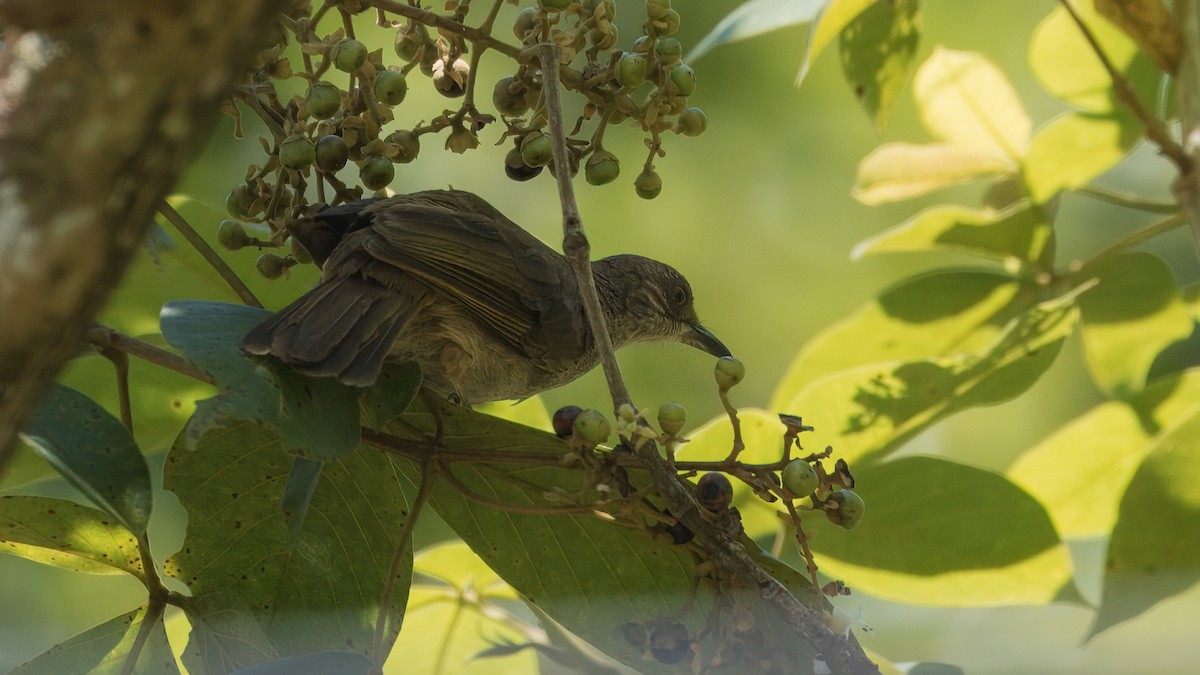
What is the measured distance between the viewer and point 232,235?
184 centimetres

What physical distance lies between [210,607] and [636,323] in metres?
1.45

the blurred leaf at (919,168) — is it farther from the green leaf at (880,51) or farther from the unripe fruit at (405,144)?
the unripe fruit at (405,144)

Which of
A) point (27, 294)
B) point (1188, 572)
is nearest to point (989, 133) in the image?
point (1188, 572)

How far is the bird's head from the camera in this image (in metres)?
2.86

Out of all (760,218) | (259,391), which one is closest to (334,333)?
(259,391)

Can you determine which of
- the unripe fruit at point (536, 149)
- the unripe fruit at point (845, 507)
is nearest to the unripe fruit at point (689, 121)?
the unripe fruit at point (536, 149)

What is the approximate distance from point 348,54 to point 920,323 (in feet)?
4.51

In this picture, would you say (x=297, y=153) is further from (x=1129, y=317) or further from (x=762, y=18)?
(x=1129, y=317)

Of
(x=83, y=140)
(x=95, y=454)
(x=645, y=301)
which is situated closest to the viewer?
(x=83, y=140)

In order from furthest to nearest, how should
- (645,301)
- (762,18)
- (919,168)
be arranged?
(645,301)
(919,168)
(762,18)

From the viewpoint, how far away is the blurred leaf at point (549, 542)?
170 centimetres

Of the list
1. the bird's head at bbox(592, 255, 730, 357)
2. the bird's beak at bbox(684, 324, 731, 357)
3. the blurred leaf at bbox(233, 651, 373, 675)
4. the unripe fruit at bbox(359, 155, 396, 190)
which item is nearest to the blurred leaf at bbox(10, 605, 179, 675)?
the blurred leaf at bbox(233, 651, 373, 675)

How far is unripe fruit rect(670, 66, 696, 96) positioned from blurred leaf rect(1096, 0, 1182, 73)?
896mm

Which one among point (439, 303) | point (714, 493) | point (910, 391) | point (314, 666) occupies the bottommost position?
point (314, 666)
